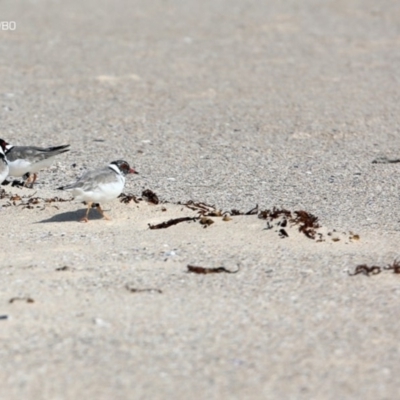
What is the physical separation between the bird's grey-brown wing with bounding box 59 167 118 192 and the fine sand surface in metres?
0.33

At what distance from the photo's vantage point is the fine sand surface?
15.5 ft

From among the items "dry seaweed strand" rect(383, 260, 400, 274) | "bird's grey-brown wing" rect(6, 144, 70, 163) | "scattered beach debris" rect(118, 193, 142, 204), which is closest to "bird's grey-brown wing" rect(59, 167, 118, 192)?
"scattered beach debris" rect(118, 193, 142, 204)

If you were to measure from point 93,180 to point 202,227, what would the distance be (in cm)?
91

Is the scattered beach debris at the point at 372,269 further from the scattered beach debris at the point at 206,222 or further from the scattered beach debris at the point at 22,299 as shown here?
the scattered beach debris at the point at 22,299

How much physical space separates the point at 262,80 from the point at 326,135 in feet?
10.9

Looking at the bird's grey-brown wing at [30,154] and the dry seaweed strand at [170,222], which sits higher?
the bird's grey-brown wing at [30,154]

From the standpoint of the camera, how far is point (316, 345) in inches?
195

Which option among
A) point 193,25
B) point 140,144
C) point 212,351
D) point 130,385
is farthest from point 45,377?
point 193,25

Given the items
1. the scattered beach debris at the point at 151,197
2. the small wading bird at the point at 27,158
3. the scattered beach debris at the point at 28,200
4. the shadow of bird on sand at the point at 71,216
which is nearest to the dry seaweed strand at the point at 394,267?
the scattered beach debris at the point at 151,197

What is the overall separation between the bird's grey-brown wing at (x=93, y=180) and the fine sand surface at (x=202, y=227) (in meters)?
0.33

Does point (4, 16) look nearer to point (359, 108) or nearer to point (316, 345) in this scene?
point (359, 108)

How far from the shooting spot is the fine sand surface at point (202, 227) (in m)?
4.73

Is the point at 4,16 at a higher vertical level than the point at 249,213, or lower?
higher

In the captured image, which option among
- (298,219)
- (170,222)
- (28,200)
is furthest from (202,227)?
(28,200)
